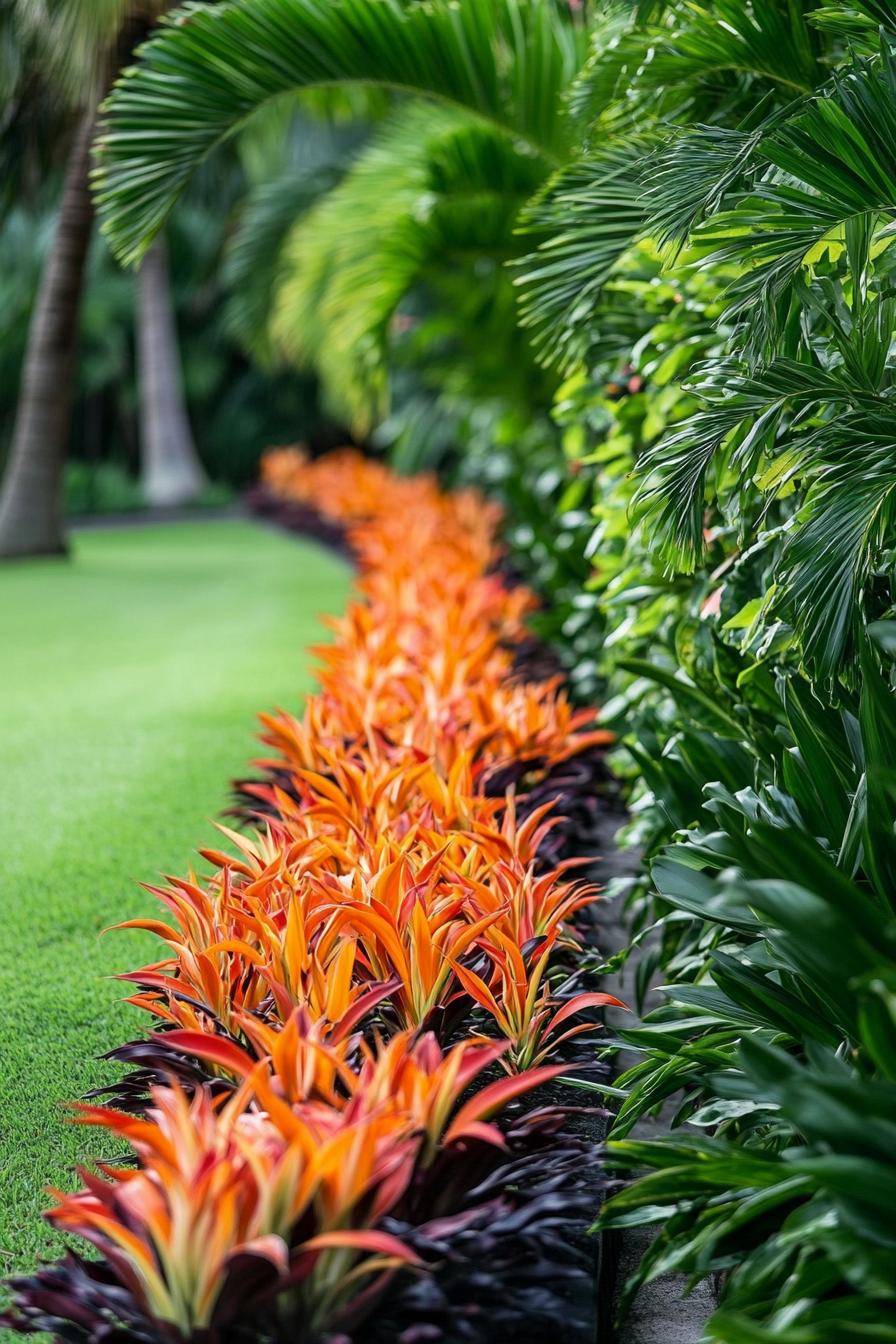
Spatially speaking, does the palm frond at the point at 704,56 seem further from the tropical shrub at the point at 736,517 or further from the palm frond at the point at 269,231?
the palm frond at the point at 269,231

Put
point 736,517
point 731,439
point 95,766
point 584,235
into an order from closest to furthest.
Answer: point 731,439
point 736,517
point 584,235
point 95,766

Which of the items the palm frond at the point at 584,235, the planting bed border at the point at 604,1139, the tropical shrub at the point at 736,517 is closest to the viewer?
the tropical shrub at the point at 736,517

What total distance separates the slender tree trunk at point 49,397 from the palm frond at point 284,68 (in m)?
6.22

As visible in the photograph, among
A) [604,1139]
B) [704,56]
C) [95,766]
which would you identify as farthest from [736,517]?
[95,766]

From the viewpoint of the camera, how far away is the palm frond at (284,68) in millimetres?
3959

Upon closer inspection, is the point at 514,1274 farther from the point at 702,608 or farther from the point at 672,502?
the point at 702,608

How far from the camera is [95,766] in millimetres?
5129

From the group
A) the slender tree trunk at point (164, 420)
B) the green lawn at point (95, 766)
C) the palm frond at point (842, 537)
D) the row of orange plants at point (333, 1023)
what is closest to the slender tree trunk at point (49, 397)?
the green lawn at point (95, 766)

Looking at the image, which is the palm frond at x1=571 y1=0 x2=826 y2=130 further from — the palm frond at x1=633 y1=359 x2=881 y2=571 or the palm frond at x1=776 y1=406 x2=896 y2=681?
the palm frond at x1=776 y1=406 x2=896 y2=681

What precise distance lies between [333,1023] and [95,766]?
10.2 feet

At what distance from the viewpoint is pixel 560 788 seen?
3738 millimetres

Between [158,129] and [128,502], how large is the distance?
14288mm

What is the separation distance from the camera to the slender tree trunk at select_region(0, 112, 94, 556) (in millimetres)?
10438

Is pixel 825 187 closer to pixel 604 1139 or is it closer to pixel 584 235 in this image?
pixel 584 235
